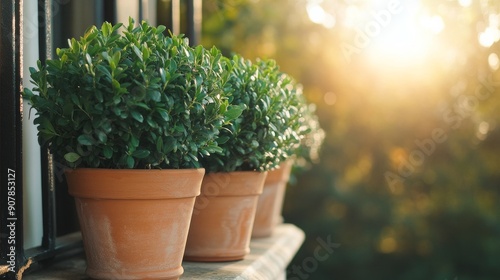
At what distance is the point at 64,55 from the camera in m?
1.80

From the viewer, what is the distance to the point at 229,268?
7.61ft

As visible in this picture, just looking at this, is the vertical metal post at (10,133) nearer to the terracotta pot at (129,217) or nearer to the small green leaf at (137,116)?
the terracotta pot at (129,217)

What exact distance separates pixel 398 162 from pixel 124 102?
422cm

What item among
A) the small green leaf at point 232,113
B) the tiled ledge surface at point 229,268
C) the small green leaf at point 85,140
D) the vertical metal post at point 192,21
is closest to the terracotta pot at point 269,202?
the tiled ledge surface at point 229,268

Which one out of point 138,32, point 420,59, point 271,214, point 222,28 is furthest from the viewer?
point 420,59

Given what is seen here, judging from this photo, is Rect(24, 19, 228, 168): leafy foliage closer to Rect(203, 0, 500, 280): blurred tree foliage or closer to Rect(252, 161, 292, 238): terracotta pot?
Rect(252, 161, 292, 238): terracotta pot

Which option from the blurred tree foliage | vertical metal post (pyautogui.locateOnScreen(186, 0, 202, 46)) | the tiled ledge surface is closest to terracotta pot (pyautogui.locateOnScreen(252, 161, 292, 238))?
the tiled ledge surface

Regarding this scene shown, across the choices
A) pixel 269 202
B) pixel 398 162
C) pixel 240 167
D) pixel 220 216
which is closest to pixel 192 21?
pixel 269 202

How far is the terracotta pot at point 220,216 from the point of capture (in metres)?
2.39

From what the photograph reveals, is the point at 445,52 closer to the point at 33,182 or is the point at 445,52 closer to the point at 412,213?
the point at 412,213

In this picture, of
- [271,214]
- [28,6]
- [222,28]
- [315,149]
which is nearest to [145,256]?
[28,6]

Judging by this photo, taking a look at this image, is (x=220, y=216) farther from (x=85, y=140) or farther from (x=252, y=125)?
(x=85, y=140)

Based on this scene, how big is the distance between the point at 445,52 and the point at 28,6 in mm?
3981

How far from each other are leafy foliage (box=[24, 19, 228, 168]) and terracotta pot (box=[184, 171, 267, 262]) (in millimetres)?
493
